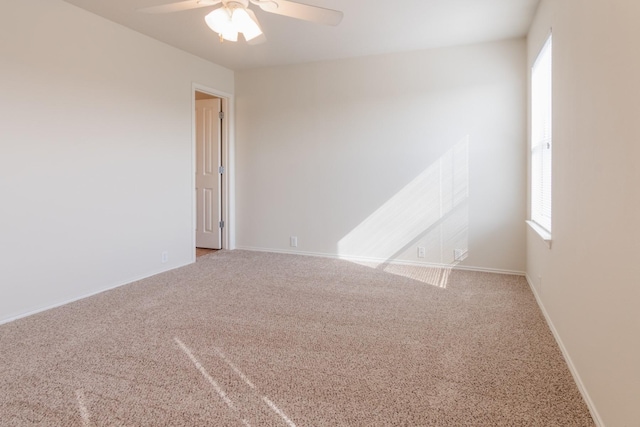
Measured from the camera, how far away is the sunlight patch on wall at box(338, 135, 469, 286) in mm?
4426

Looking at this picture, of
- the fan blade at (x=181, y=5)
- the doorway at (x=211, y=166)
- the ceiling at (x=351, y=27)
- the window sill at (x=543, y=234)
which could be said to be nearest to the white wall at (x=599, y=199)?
the window sill at (x=543, y=234)

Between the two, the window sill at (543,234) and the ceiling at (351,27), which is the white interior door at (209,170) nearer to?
the ceiling at (351,27)

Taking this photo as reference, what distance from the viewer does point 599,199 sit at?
5.57 feet

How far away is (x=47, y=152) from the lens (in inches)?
123

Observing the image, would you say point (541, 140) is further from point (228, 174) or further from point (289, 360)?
point (228, 174)

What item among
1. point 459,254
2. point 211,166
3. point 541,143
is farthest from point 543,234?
point 211,166

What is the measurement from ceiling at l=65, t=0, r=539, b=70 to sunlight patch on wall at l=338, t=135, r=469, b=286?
115 cm

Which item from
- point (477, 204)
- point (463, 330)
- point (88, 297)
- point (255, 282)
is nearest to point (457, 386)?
point (463, 330)

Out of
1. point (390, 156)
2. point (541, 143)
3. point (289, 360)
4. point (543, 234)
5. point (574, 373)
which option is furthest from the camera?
point (390, 156)

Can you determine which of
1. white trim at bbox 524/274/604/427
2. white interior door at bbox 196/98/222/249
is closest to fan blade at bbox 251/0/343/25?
white trim at bbox 524/274/604/427

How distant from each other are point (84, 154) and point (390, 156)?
10.4 feet

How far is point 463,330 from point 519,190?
2136 mm

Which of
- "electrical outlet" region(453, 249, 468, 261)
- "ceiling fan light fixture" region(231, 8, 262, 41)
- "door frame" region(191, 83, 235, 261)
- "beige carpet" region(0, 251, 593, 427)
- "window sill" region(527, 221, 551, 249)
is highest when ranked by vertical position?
"ceiling fan light fixture" region(231, 8, 262, 41)

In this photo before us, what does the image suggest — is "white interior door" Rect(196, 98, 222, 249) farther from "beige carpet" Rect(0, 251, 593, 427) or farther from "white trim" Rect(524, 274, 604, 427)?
"white trim" Rect(524, 274, 604, 427)
